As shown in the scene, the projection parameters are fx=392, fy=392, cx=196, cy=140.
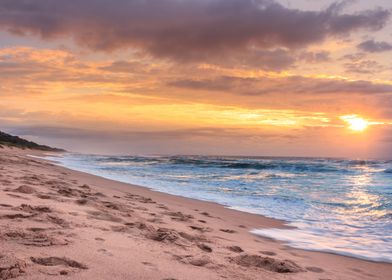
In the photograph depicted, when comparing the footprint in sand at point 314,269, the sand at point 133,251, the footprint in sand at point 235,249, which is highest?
the sand at point 133,251

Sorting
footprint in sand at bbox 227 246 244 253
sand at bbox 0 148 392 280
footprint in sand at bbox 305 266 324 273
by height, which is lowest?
footprint in sand at bbox 305 266 324 273

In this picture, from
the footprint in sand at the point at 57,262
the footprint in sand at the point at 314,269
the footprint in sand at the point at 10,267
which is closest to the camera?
the footprint in sand at the point at 10,267

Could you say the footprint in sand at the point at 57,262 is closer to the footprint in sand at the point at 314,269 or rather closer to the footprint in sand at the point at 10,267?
the footprint in sand at the point at 10,267

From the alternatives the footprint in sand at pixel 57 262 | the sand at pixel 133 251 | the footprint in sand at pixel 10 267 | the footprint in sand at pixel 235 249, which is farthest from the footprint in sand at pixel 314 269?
the footprint in sand at pixel 10 267

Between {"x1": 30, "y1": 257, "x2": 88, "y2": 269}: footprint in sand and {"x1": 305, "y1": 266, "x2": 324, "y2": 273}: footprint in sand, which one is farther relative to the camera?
{"x1": 305, "y1": 266, "x2": 324, "y2": 273}: footprint in sand

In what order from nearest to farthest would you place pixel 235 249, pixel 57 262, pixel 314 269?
1. pixel 57 262
2. pixel 314 269
3. pixel 235 249

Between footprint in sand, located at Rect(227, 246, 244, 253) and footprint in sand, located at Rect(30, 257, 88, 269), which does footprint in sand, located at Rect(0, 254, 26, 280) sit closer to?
footprint in sand, located at Rect(30, 257, 88, 269)

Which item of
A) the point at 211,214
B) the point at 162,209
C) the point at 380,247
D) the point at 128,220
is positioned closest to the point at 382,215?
the point at 380,247

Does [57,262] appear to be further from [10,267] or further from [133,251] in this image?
[133,251]

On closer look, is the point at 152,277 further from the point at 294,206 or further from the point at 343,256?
the point at 294,206

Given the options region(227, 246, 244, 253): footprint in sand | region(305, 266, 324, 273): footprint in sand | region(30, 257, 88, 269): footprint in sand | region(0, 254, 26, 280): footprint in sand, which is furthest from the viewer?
region(227, 246, 244, 253): footprint in sand

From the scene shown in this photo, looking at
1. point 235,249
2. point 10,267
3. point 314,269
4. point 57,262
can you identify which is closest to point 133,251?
point 57,262

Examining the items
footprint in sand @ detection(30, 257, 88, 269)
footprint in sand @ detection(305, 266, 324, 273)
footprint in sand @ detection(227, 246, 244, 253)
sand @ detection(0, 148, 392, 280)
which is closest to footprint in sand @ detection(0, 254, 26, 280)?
sand @ detection(0, 148, 392, 280)

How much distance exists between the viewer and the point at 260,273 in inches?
139
